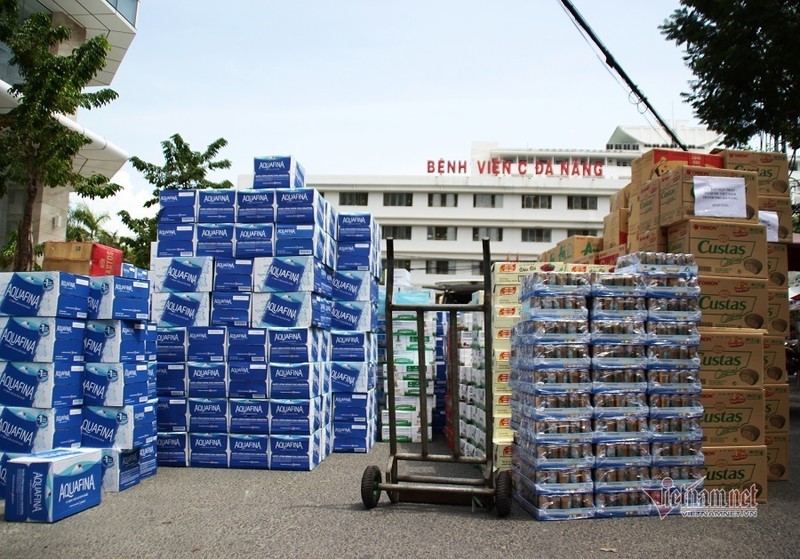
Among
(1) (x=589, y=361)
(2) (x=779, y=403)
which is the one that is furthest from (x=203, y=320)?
(2) (x=779, y=403)

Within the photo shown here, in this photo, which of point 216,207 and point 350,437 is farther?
point 350,437

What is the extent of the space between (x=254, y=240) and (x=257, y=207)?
45 centimetres

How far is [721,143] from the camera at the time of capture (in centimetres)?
1307

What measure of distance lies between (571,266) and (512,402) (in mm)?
1767

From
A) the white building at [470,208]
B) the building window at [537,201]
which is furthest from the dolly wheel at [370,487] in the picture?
the building window at [537,201]

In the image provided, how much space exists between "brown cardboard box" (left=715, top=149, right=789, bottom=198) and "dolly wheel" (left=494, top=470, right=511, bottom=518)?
4919mm

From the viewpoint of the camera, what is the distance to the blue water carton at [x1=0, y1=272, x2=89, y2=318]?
714 cm

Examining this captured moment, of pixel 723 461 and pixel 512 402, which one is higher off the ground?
pixel 512 402

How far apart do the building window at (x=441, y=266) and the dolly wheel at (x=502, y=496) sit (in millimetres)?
50835

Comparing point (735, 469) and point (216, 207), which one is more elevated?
point (216, 207)

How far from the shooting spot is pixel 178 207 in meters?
9.34

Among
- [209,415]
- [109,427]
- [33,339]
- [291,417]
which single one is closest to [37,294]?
[33,339]

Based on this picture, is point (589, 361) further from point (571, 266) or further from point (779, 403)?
point (779, 403)

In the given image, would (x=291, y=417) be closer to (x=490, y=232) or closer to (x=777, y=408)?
(x=777, y=408)
